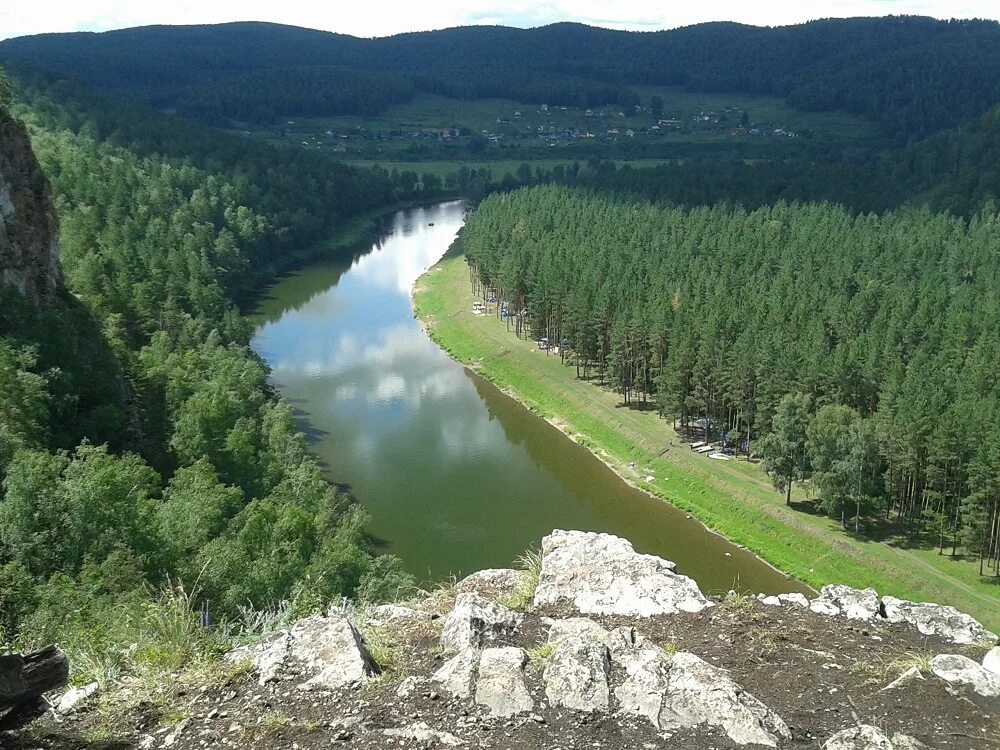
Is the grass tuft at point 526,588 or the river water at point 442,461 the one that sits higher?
the grass tuft at point 526,588

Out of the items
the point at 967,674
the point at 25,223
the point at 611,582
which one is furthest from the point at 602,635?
the point at 25,223

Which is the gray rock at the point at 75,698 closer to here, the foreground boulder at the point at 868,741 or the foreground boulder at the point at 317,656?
the foreground boulder at the point at 317,656

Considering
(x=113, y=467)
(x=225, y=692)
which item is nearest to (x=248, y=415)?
(x=113, y=467)

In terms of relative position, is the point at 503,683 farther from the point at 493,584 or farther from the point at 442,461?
the point at 442,461

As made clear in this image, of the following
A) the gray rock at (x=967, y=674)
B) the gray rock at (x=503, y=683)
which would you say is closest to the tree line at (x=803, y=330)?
the gray rock at (x=967, y=674)

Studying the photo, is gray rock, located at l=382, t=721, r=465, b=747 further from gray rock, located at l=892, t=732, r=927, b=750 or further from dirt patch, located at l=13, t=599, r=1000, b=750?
gray rock, located at l=892, t=732, r=927, b=750

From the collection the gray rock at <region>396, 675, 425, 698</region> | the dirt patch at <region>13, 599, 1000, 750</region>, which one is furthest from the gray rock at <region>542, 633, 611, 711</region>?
the gray rock at <region>396, 675, 425, 698</region>
